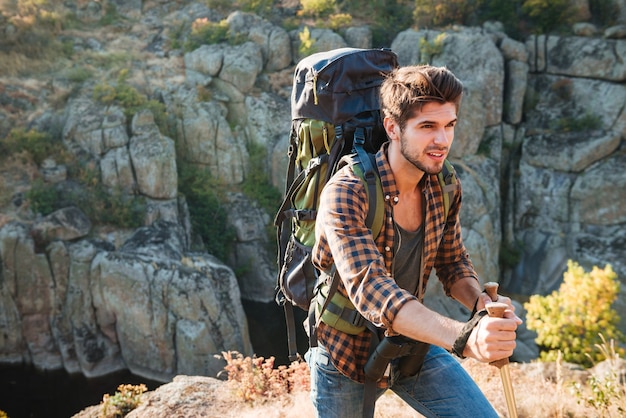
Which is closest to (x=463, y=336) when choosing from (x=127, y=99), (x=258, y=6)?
(x=127, y=99)

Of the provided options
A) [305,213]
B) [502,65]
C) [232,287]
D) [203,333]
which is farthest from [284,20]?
[305,213]

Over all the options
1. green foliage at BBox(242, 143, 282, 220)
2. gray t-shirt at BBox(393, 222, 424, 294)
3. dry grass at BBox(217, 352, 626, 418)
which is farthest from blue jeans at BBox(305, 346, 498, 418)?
green foliage at BBox(242, 143, 282, 220)

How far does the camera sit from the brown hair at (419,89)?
2.13 metres

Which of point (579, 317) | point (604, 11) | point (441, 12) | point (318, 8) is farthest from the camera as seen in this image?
point (318, 8)

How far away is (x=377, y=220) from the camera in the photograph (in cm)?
221

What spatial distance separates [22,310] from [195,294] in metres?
4.94

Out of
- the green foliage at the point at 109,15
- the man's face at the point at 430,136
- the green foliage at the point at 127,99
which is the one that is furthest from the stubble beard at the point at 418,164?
the green foliage at the point at 109,15

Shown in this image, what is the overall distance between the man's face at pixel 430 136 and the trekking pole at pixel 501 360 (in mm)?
527

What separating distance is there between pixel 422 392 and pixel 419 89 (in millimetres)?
1319

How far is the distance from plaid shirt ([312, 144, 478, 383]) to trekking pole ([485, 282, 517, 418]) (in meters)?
0.28

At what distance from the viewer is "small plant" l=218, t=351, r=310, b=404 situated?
5434mm

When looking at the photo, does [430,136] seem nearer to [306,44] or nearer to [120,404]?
[120,404]

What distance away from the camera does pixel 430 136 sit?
2164mm

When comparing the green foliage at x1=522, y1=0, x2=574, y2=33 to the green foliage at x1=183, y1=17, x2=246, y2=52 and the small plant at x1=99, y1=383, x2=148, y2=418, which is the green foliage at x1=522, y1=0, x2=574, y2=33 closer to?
the green foliage at x1=183, y1=17, x2=246, y2=52
